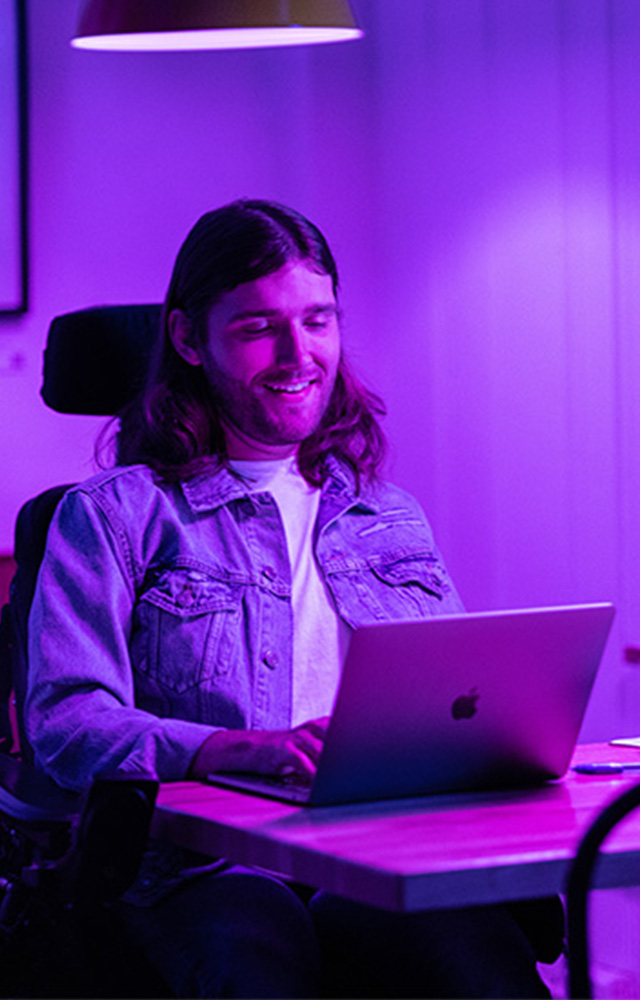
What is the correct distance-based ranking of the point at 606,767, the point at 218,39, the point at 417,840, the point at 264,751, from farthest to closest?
the point at 218,39, the point at 606,767, the point at 264,751, the point at 417,840

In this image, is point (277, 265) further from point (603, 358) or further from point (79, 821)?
point (603, 358)

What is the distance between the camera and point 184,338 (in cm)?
242

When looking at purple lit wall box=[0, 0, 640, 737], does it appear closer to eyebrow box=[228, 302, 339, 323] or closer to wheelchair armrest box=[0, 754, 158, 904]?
eyebrow box=[228, 302, 339, 323]

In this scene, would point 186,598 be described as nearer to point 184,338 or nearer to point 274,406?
point 274,406

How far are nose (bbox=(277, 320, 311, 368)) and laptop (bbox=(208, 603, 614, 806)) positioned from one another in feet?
1.96

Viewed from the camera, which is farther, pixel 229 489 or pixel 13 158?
pixel 13 158

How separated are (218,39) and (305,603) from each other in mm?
1149

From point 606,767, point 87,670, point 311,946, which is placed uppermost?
point 87,670

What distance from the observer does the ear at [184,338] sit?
2.41 m

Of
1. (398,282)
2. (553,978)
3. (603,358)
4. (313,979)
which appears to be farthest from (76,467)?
(313,979)

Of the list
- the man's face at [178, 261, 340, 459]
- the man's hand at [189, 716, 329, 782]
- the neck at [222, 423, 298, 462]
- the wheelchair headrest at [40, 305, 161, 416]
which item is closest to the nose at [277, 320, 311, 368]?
the man's face at [178, 261, 340, 459]

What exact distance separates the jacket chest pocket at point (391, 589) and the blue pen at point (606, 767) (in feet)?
1.12

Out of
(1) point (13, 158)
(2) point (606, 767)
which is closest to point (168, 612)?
(2) point (606, 767)

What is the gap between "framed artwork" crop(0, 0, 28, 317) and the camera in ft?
12.0
